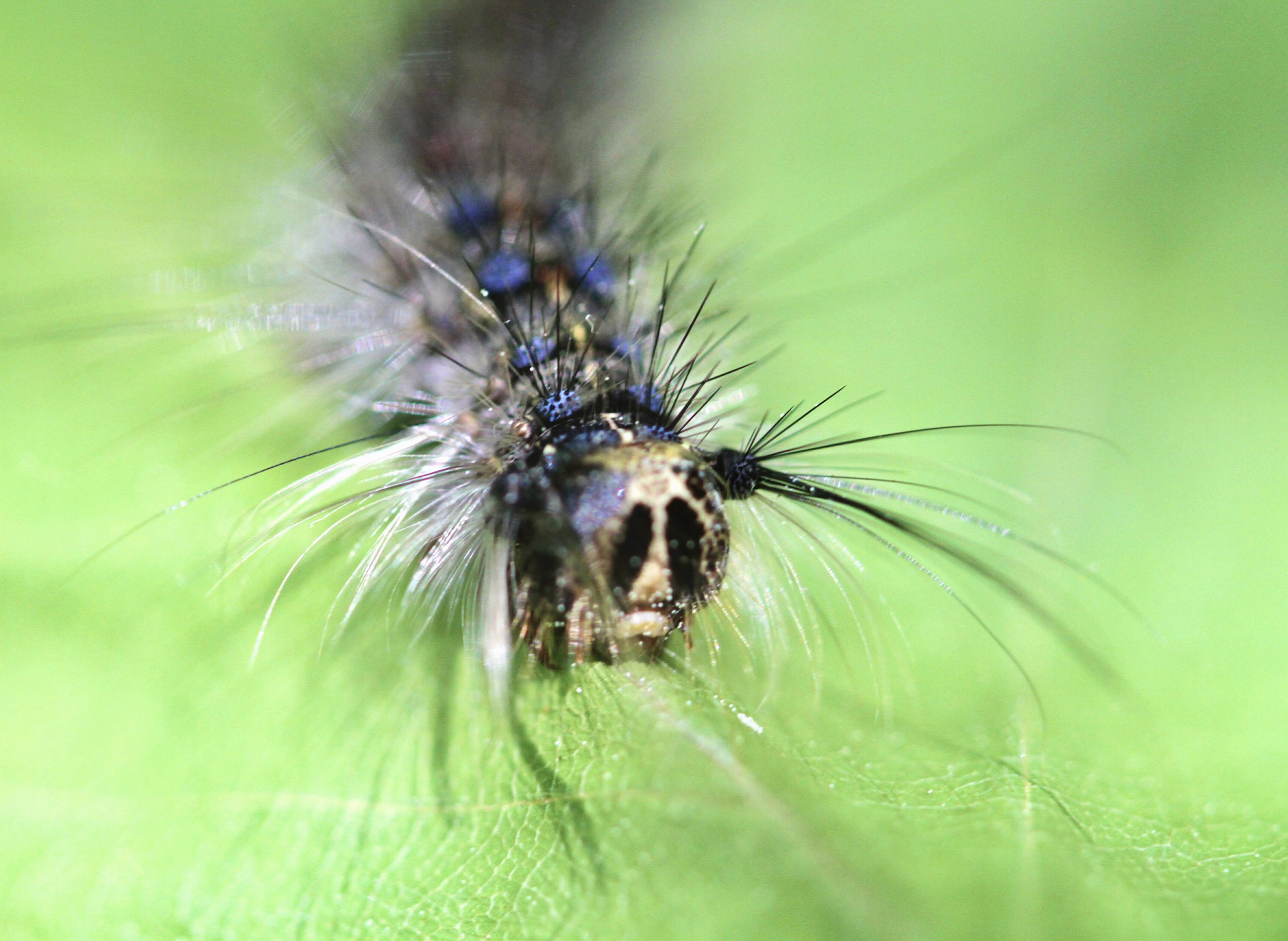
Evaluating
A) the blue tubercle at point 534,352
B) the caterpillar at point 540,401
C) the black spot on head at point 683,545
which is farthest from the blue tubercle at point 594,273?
the black spot on head at point 683,545

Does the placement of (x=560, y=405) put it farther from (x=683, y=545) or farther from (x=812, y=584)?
(x=812, y=584)

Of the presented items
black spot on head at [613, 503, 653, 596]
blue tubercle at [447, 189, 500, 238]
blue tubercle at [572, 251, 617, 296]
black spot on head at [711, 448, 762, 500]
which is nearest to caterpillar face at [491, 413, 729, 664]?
black spot on head at [613, 503, 653, 596]

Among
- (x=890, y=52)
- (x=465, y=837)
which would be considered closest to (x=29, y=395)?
(x=465, y=837)

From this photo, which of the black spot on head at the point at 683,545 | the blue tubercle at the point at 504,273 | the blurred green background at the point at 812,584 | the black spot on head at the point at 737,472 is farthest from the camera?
the blue tubercle at the point at 504,273

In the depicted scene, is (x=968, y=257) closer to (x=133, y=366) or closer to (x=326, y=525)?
(x=326, y=525)

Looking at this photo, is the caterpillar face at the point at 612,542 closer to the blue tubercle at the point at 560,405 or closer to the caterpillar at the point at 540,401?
the caterpillar at the point at 540,401

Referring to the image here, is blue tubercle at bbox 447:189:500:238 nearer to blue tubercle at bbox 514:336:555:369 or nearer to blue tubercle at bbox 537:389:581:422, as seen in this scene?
blue tubercle at bbox 514:336:555:369
